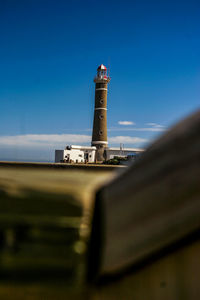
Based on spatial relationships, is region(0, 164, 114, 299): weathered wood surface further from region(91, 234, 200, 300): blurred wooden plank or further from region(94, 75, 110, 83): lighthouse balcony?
region(94, 75, 110, 83): lighthouse balcony

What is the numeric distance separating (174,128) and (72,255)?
0.63 feet

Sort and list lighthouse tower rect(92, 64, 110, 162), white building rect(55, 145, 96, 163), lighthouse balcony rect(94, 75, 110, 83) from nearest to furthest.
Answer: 1. white building rect(55, 145, 96, 163)
2. lighthouse tower rect(92, 64, 110, 162)
3. lighthouse balcony rect(94, 75, 110, 83)

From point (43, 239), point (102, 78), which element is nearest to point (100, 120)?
point (102, 78)

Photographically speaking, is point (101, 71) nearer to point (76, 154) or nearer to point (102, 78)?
point (102, 78)

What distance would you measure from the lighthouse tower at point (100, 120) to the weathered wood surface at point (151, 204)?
87.8ft

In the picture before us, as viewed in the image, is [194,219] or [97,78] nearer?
[194,219]

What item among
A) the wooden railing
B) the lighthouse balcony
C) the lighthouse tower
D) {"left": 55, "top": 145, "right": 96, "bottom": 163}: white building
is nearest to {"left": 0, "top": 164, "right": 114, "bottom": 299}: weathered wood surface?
the wooden railing

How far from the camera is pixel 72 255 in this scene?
0.32 m

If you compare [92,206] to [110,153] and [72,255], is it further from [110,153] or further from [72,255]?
[110,153]

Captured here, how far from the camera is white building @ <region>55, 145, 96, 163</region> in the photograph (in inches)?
942

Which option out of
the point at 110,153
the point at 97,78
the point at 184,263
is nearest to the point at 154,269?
the point at 184,263

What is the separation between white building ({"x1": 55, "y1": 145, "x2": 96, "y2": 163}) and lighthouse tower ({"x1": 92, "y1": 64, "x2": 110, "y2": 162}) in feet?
2.58

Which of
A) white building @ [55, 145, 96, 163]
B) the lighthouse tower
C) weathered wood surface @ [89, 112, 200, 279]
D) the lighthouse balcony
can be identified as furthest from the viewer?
the lighthouse balcony

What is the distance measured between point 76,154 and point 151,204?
24.6 m
